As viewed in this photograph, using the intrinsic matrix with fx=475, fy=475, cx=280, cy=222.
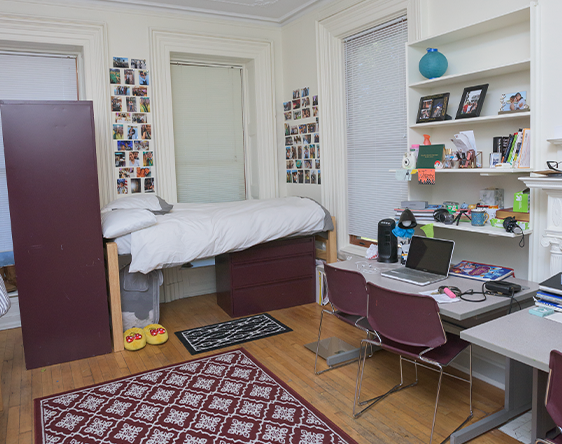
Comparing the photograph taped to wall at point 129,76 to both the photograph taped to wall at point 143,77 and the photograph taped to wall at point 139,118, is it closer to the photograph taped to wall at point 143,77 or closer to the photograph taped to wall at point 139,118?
the photograph taped to wall at point 143,77

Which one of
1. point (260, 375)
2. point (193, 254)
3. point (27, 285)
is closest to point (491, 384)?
point (260, 375)

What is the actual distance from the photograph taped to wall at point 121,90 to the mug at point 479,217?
314 cm

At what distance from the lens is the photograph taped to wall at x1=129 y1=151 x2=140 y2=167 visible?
436 cm

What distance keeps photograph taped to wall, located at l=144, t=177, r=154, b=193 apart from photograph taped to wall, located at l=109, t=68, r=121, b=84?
2.99 feet

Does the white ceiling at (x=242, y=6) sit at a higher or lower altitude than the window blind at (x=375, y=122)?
higher

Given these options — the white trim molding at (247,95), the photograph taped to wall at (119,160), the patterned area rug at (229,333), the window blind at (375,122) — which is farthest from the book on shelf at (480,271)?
the photograph taped to wall at (119,160)

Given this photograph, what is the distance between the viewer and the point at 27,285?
124 inches

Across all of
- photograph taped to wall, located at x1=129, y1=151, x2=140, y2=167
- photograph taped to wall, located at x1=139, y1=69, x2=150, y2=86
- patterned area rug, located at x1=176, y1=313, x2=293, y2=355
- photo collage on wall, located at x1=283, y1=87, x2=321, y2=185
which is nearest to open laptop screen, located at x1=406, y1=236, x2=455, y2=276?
patterned area rug, located at x1=176, y1=313, x2=293, y2=355

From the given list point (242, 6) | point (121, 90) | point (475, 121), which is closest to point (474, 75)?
point (475, 121)

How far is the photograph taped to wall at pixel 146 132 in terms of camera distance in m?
4.40

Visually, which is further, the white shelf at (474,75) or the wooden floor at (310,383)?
the white shelf at (474,75)

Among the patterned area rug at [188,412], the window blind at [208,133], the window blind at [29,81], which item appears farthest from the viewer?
the window blind at [208,133]

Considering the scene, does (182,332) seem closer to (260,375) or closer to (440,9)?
(260,375)

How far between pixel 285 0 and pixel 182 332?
306cm
